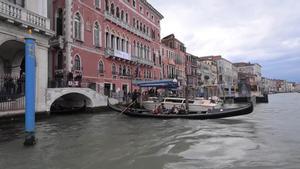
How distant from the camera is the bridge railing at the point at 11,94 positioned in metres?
14.5

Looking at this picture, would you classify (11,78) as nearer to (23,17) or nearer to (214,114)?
(23,17)

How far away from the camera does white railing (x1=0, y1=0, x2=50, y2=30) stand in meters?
13.6

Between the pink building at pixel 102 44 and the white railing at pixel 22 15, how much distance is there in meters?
4.96

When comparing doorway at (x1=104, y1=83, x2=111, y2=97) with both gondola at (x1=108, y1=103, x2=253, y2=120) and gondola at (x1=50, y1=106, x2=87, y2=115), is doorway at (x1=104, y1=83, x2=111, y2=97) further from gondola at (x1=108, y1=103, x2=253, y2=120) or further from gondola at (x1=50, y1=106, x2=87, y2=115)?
gondola at (x1=108, y1=103, x2=253, y2=120)

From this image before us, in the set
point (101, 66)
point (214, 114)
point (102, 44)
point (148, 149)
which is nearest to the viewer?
point (148, 149)

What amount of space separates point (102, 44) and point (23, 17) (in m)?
13.0

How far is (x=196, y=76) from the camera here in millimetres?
61656

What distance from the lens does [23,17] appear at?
1476cm

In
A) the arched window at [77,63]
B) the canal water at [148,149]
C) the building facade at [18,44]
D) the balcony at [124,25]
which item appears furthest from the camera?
the balcony at [124,25]

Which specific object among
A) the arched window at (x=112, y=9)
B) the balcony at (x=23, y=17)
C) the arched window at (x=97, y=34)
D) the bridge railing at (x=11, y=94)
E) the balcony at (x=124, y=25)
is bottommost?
the bridge railing at (x=11, y=94)

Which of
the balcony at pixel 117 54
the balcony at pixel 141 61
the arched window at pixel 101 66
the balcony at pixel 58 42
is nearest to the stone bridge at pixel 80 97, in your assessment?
the balcony at pixel 58 42

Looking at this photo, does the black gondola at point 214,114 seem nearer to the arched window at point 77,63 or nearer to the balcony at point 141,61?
the arched window at point 77,63

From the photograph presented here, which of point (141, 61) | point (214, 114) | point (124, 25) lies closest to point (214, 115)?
point (214, 114)

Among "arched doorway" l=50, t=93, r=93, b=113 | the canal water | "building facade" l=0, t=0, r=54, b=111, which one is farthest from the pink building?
the canal water
